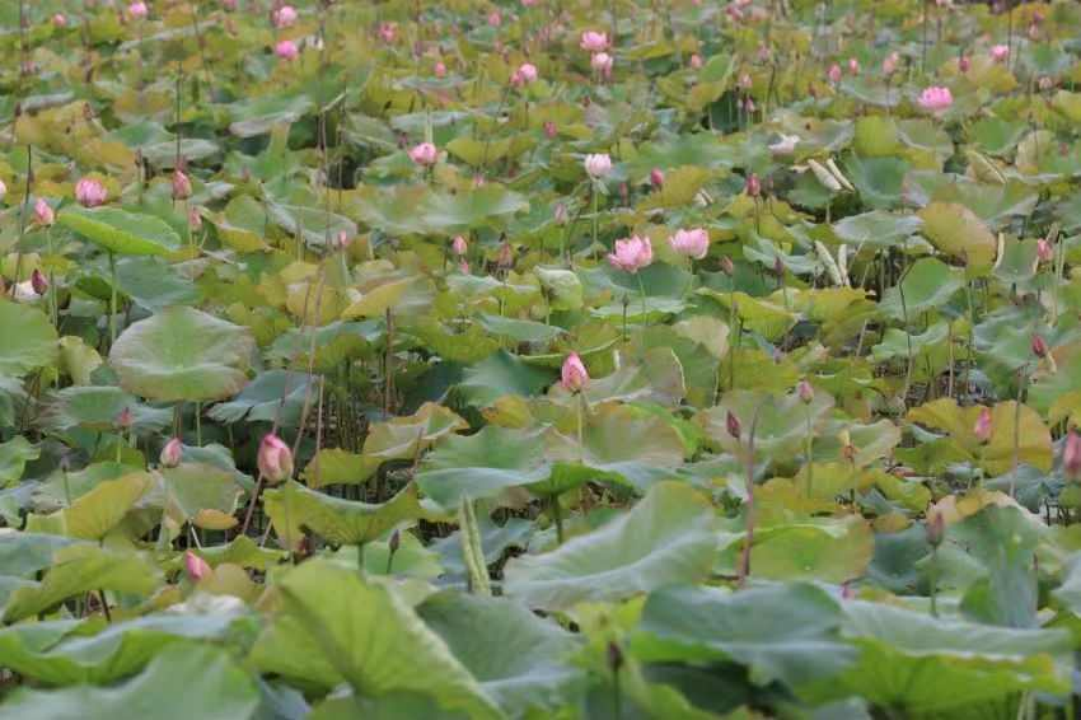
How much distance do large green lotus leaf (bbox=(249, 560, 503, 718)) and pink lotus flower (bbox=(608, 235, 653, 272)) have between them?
1205 millimetres

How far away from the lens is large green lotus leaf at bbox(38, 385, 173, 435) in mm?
1925

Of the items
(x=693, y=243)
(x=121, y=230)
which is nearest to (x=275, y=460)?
(x=121, y=230)

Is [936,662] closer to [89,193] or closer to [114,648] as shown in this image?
[114,648]

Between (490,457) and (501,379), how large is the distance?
382mm

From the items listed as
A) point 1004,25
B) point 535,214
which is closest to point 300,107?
point 535,214

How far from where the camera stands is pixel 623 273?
2.37 metres

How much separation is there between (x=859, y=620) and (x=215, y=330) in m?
1.07

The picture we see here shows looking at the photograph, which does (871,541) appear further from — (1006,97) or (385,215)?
(1006,97)

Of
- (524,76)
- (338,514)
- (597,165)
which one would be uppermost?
(338,514)

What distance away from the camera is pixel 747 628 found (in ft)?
3.31

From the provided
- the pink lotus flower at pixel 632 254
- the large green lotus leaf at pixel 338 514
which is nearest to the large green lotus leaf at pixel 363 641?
the large green lotus leaf at pixel 338 514

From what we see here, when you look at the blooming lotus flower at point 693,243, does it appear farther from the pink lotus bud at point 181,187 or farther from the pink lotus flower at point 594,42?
the pink lotus flower at point 594,42

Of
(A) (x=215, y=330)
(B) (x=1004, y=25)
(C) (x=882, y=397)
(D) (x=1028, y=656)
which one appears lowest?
(B) (x=1004, y=25)

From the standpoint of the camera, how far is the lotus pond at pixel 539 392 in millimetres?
1029
